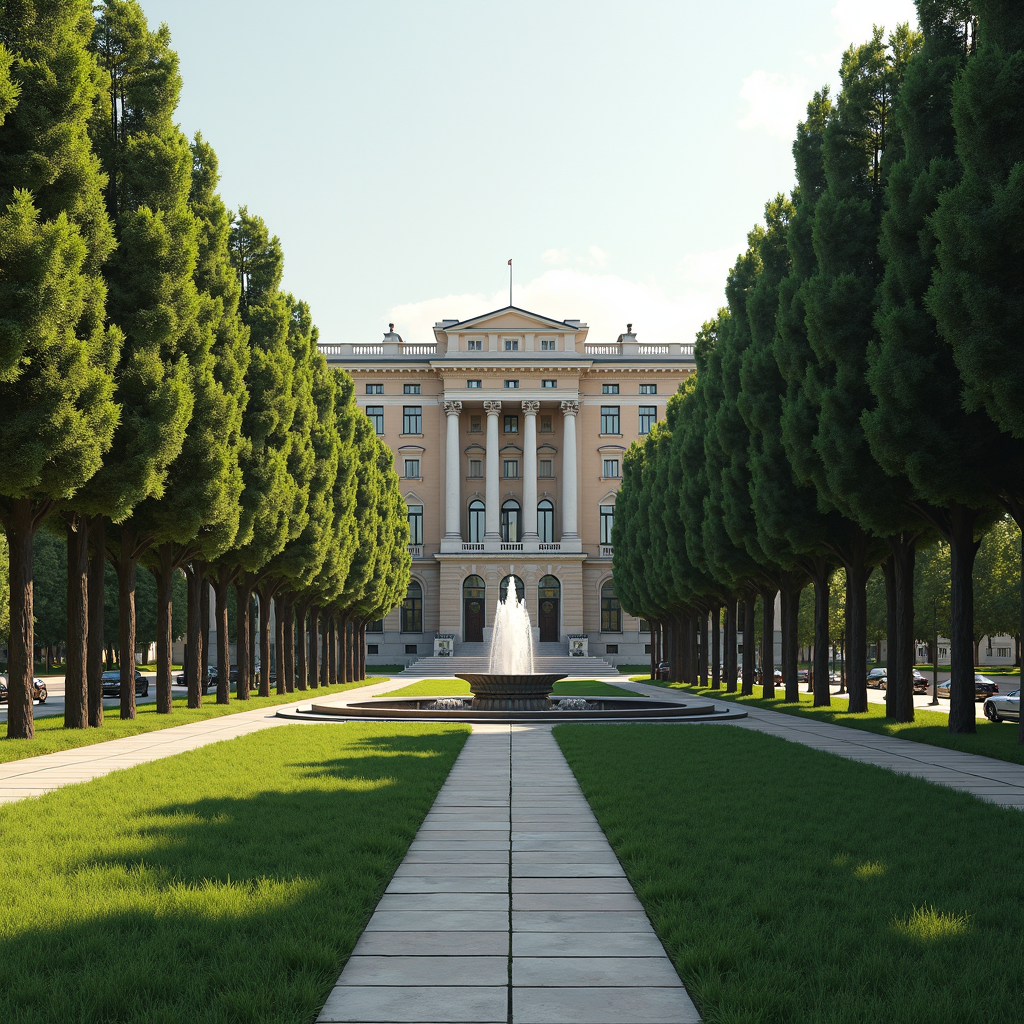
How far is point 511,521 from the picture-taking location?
97125mm

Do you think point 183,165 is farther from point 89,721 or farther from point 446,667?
point 446,667

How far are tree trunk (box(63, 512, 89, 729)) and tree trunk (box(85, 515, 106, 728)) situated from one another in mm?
327

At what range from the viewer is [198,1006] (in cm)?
504

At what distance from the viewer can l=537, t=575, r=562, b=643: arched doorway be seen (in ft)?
298

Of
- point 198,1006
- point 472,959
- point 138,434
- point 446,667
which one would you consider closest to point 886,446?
point 138,434

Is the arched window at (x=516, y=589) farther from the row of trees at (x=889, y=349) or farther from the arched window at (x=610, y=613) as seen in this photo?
the row of trees at (x=889, y=349)

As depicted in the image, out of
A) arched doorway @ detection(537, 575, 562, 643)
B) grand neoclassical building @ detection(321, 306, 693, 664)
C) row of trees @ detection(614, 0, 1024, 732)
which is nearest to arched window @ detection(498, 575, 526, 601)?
grand neoclassical building @ detection(321, 306, 693, 664)

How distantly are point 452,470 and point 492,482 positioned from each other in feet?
12.6

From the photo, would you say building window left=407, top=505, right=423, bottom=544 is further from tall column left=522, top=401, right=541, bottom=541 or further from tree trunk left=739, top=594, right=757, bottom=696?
tree trunk left=739, top=594, right=757, bottom=696

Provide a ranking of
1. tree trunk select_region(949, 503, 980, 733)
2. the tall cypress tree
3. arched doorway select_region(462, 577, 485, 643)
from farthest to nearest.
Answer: arched doorway select_region(462, 577, 485, 643)
tree trunk select_region(949, 503, 980, 733)
the tall cypress tree

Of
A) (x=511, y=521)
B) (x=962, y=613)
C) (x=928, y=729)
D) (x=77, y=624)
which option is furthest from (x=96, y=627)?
(x=511, y=521)

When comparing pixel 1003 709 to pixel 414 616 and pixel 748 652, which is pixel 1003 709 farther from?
pixel 414 616

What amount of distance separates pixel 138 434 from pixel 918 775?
16281 millimetres

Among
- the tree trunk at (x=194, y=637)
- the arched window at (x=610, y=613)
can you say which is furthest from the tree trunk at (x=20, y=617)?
the arched window at (x=610, y=613)
